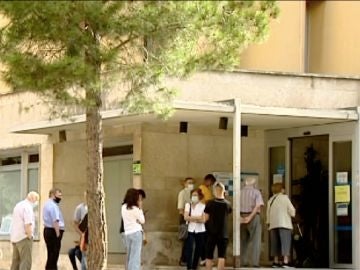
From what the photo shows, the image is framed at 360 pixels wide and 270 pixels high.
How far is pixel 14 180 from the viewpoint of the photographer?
23.7 metres

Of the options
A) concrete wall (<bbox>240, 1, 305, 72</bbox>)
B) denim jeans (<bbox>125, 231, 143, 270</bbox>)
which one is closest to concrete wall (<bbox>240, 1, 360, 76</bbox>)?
concrete wall (<bbox>240, 1, 305, 72</bbox>)

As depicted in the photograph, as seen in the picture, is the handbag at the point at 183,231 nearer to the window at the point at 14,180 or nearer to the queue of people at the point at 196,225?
the queue of people at the point at 196,225

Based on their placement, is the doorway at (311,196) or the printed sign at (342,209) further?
the doorway at (311,196)

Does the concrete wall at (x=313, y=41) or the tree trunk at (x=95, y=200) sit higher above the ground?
the concrete wall at (x=313, y=41)

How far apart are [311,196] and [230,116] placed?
10.3ft

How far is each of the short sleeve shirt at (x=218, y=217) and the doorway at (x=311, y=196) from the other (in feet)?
10.1

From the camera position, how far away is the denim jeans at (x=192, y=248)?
17422 millimetres

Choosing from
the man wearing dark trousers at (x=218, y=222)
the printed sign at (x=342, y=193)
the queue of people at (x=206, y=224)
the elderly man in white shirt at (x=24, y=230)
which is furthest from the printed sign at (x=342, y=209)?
the elderly man in white shirt at (x=24, y=230)

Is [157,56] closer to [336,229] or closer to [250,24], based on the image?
[250,24]

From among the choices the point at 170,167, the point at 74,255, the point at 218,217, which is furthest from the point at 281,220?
the point at 74,255

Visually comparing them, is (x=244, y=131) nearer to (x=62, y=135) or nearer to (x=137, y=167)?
(x=137, y=167)

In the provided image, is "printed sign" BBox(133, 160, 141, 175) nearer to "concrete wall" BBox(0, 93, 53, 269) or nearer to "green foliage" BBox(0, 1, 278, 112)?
"concrete wall" BBox(0, 93, 53, 269)

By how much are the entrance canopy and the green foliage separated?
358cm

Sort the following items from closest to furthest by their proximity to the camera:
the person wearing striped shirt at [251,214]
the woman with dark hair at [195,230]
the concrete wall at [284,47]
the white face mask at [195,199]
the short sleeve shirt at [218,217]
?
the short sleeve shirt at [218,217] → the woman with dark hair at [195,230] → the white face mask at [195,199] → the person wearing striped shirt at [251,214] → the concrete wall at [284,47]
